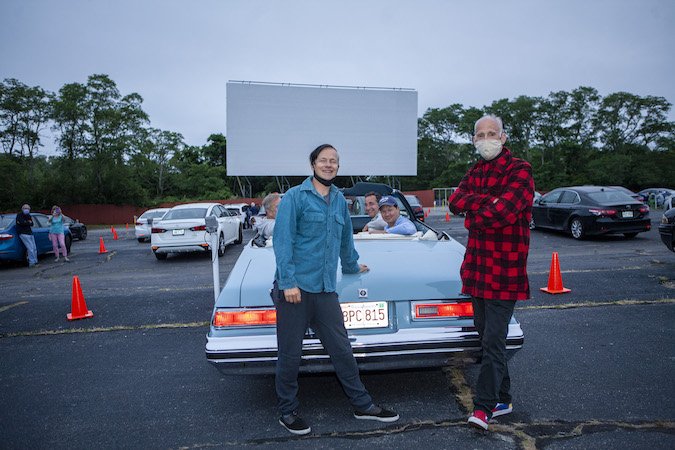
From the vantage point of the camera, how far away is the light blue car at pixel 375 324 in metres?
2.79

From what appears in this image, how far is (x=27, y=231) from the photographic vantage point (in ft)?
36.5

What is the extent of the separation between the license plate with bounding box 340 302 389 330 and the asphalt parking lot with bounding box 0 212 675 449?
417 mm

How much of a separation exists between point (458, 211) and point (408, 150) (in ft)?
98.5

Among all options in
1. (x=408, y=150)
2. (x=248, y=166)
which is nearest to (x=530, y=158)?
(x=408, y=150)

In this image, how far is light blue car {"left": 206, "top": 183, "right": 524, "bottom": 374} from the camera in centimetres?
279

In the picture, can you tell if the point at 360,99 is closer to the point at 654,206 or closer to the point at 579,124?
the point at 654,206

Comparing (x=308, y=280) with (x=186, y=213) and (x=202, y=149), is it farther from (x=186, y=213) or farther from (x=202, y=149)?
(x=202, y=149)

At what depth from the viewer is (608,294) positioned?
6.07 m

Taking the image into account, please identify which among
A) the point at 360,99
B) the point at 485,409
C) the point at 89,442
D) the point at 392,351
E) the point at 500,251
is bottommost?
the point at 89,442

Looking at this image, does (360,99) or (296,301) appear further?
(360,99)

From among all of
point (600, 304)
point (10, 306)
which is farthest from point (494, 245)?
point (10, 306)

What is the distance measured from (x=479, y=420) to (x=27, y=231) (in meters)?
12.1

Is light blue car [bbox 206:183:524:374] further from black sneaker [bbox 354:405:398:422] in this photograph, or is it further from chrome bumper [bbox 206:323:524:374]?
black sneaker [bbox 354:405:398:422]

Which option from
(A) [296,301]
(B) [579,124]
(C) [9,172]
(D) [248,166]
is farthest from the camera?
(B) [579,124]
